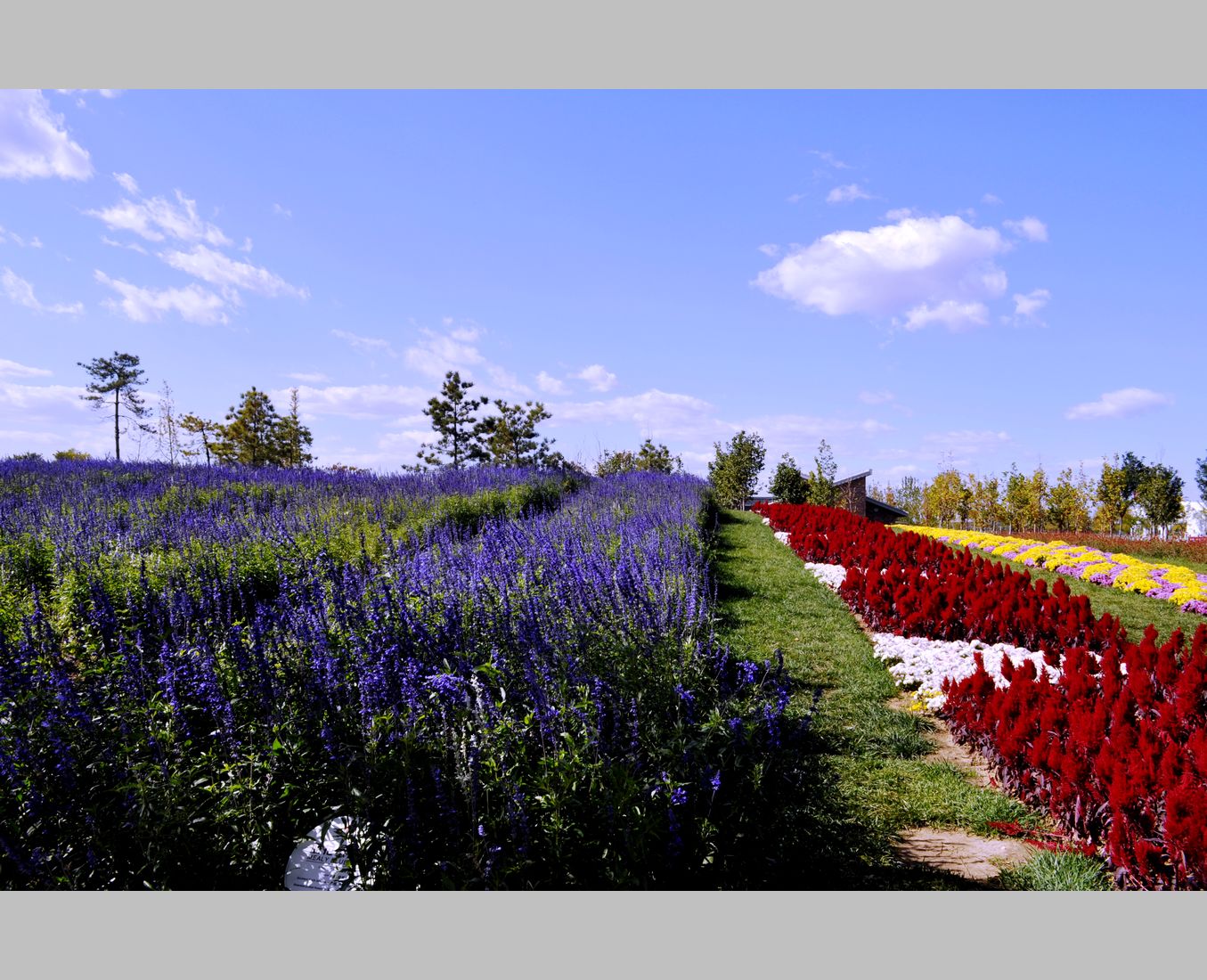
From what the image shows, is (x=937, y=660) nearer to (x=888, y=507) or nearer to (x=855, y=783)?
(x=855, y=783)

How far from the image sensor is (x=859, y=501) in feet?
104

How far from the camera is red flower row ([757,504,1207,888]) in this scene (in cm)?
294

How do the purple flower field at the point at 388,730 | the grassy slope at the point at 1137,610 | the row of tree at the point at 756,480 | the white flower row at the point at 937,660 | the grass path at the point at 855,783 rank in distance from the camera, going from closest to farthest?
the purple flower field at the point at 388,730
the grass path at the point at 855,783
the white flower row at the point at 937,660
the grassy slope at the point at 1137,610
the row of tree at the point at 756,480

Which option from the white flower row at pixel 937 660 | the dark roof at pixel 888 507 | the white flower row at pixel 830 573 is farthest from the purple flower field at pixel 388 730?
the dark roof at pixel 888 507

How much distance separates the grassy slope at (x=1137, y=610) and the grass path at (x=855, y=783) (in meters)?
3.88

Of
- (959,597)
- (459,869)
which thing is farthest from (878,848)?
(959,597)

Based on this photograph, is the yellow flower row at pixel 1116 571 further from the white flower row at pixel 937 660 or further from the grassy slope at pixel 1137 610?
the white flower row at pixel 937 660

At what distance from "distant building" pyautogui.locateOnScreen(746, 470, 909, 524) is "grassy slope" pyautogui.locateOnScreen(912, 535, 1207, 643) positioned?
713 inches

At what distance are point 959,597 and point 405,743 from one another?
21.2 feet

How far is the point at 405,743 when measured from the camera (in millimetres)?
2727

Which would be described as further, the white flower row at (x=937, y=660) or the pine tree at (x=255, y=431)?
the pine tree at (x=255, y=431)

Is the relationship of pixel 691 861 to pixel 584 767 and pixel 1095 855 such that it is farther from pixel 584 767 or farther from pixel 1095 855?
pixel 1095 855

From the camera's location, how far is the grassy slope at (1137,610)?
26.8 feet

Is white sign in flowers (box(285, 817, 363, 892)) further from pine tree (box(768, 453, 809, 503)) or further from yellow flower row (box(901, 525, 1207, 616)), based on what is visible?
pine tree (box(768, 453, 809, 503))
